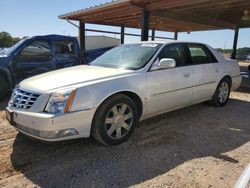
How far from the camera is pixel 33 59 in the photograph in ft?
21.4

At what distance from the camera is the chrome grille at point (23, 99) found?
9.96ft

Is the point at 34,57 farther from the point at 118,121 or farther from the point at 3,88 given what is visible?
the point at 118,121

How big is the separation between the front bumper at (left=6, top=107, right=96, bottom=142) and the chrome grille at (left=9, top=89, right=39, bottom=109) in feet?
0.34

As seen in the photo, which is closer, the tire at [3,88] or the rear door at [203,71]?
the rear door at [203,71]

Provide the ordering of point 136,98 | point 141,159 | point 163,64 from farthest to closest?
1. point 163,64
2. point 136,98
3. point 141,159

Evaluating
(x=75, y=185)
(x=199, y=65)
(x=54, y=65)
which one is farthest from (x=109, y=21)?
(x=75, y=185)

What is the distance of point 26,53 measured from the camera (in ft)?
21.0

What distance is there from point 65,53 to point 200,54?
401 cm

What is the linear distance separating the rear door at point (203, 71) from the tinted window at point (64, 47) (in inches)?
152

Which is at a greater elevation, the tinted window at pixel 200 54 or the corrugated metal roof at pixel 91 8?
the corrugated metal roof at pixel 91 8

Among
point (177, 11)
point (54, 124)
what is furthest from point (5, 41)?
point (54, 124)

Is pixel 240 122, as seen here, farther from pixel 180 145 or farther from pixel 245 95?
pixel 245 95

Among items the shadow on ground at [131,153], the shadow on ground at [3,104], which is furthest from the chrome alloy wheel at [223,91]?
the shadow on ground at [3,104]

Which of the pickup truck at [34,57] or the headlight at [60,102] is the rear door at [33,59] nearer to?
the pickup truck at [34,57]
